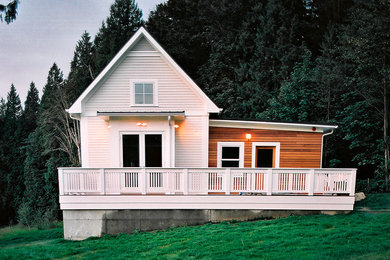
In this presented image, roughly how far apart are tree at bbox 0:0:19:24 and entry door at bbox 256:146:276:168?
9.48 meters

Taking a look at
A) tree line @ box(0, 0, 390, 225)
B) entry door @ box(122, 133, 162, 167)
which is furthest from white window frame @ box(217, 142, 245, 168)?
tree line @ box(0, 0, 390, 225)

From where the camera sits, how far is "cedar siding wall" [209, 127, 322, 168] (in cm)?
1033

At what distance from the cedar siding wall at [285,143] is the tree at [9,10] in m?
7.50

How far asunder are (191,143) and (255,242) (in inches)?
200

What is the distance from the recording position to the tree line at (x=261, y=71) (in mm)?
14391

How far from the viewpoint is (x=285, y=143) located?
408 inches

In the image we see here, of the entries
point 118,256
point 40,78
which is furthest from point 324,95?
point 40,78

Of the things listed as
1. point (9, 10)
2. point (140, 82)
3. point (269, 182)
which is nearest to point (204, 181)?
point (269, 182)

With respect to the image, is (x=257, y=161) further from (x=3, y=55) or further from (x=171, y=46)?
(x=3, y=55)

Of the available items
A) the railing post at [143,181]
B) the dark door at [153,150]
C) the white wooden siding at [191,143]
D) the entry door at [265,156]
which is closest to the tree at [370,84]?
the entry door at [265,156]

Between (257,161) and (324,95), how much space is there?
1011 centimetres

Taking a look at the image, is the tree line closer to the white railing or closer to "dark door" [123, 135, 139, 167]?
the white railing

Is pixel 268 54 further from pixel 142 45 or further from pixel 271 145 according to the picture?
pixel 142 45

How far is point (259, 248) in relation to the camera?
213 inches
